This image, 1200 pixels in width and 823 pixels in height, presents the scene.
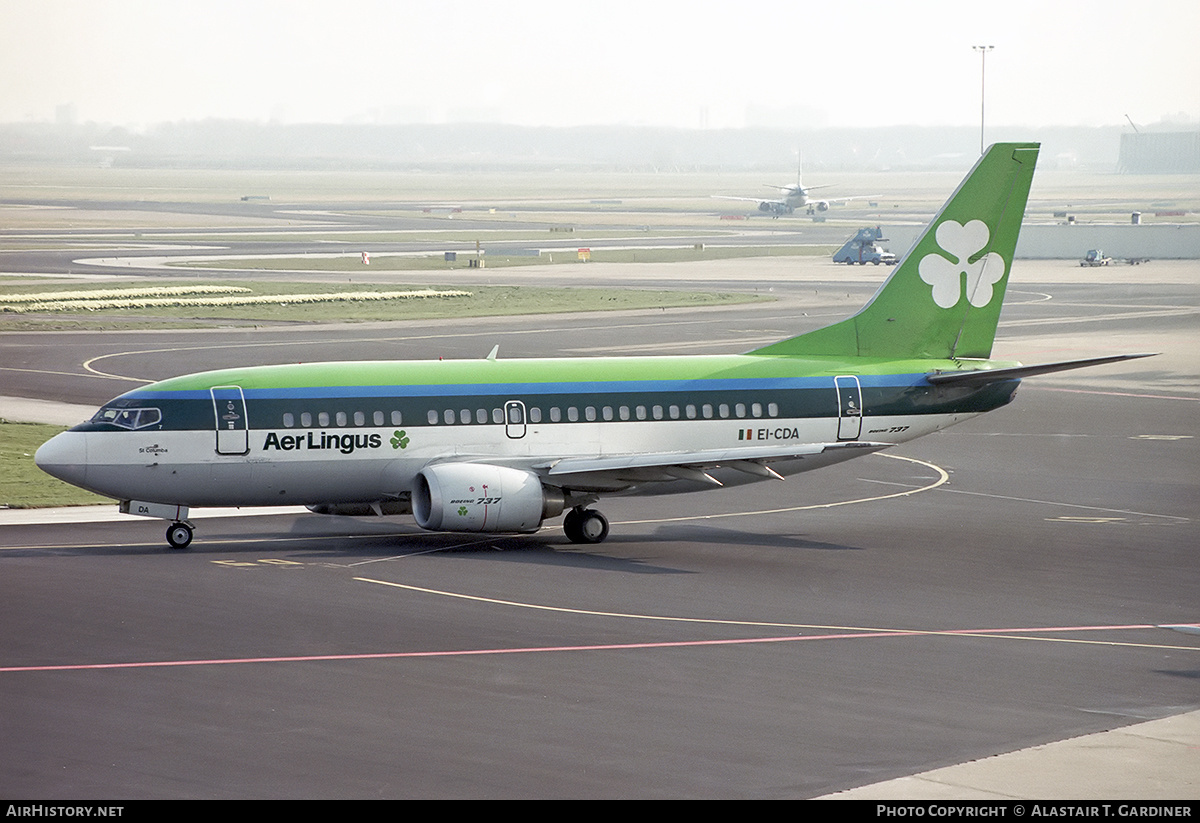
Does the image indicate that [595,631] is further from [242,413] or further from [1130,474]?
[1130,474]

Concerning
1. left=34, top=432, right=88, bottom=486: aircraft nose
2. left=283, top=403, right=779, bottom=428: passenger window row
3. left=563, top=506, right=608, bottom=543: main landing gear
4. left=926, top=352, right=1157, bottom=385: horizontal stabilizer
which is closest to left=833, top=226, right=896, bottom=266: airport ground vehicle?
left=926, top=352, right=1157, bottom=385: horizontal stabilizer

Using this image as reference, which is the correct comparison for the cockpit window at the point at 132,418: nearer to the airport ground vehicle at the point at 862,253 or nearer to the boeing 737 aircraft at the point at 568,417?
the boeing 737 aircraft at the point at 568,417

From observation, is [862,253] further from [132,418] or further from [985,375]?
[132,418]

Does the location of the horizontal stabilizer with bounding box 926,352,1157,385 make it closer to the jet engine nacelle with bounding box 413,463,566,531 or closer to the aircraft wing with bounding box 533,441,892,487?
the aircraft wing with bounding box 533,441,892,487

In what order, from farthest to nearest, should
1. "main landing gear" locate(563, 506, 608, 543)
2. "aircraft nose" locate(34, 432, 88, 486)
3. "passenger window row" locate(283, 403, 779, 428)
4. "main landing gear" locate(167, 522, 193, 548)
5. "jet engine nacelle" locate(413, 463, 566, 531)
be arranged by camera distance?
"main landing gear" locate(563, 506, 608, 543) → "passenger window row" locate(283, 403, 779, 428) → "main landing gear" locate(167, 522, 193, 548) → "jet engine nacelle" locate(413, 463, 566, 531) → "aircraft nose" locate(34, 432, 88, 486)

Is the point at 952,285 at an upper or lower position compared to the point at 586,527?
upper

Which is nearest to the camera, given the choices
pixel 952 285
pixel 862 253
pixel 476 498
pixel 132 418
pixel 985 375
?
pixel 476 498

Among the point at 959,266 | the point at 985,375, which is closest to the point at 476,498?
the point at 985,375

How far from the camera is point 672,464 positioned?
39.2 metres

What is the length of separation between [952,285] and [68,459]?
22618 millimetres

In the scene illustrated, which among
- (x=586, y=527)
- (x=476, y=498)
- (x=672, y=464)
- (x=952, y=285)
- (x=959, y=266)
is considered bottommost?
(x=586, y=527)

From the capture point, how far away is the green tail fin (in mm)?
43969

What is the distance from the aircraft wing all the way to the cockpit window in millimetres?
8886

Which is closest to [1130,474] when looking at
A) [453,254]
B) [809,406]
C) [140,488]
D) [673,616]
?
[809,406]
